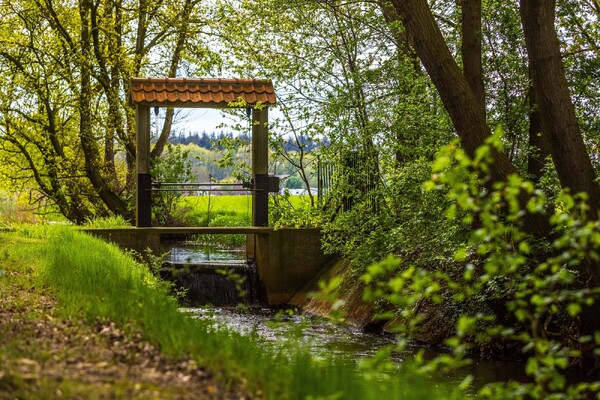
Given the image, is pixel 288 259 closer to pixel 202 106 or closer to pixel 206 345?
pixel 202 106

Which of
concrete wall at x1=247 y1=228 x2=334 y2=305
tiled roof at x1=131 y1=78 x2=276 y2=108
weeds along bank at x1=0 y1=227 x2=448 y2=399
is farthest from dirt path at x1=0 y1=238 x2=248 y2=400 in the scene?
tiled roof at x1=131 y1=78 x2=276 y2=108

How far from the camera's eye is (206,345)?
5617mm

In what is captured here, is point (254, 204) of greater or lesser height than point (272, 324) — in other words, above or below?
above

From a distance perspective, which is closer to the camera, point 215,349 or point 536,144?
point 215,349

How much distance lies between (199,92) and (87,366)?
459 inches

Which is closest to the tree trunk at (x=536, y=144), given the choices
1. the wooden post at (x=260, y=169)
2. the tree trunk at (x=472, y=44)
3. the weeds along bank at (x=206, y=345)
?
the tree trunk at (x=472, y=44)

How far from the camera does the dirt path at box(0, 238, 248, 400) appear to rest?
4.54m

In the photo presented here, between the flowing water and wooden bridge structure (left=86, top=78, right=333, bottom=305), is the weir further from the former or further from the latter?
the flowing water

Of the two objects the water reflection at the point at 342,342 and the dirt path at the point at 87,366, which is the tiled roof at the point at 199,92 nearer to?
the water reflection at the point at 342,342

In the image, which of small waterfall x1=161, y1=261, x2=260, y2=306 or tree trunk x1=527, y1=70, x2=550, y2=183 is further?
small waterfall x1=161, y1=261, x2=260, y2=306

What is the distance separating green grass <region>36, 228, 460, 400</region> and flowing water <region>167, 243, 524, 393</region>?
0.39 meters

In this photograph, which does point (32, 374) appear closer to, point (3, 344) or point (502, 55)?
point (3, 344)

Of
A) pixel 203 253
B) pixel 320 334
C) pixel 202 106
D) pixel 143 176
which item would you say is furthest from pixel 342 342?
pixel 203 253

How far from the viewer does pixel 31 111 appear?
22.0 meters
